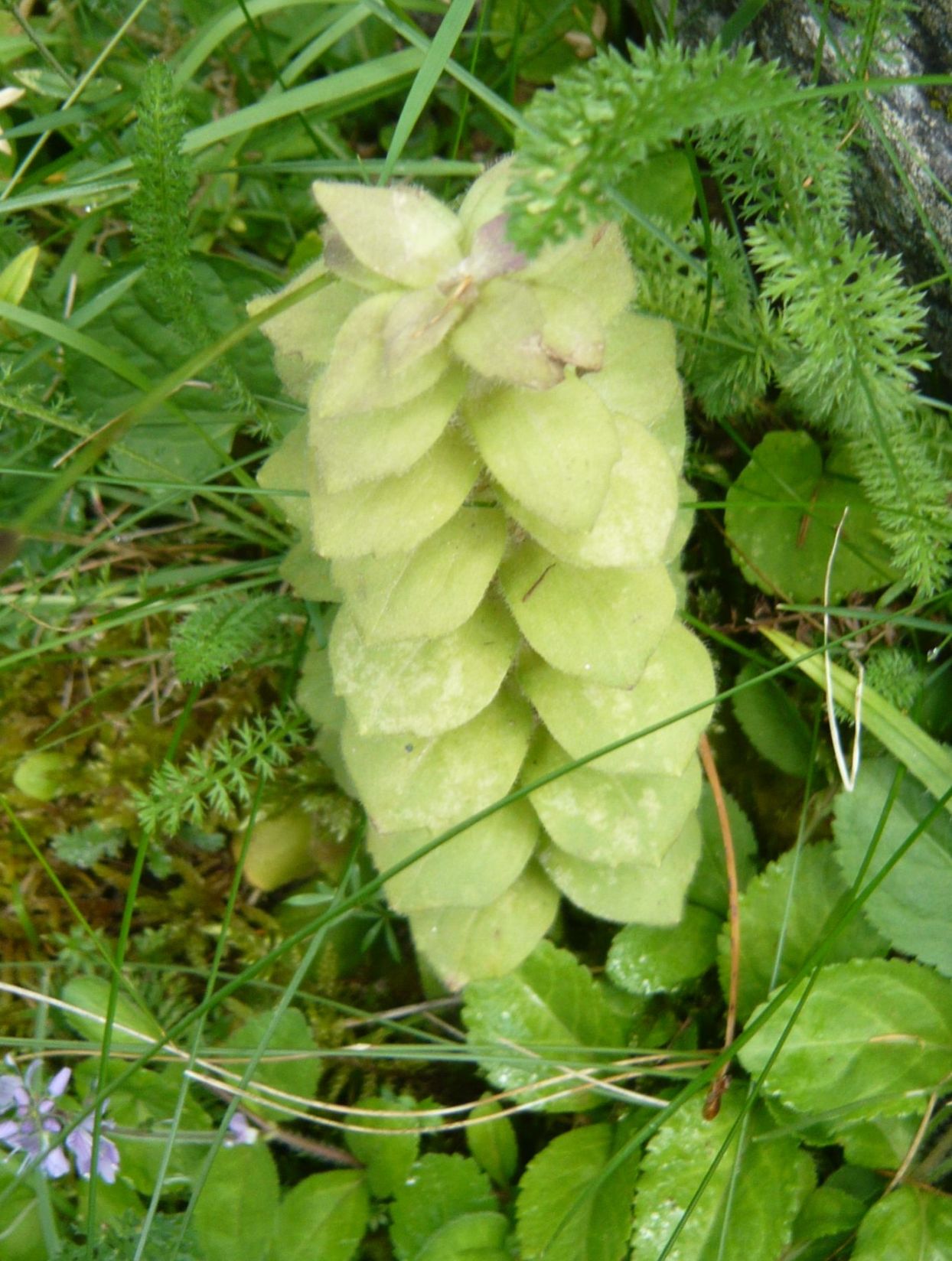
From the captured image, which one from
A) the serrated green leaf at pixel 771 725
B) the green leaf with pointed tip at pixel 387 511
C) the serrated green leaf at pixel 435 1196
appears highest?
the green leaf with pointed tip at pixel 387 511

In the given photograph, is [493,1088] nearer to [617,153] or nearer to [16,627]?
[16,627]

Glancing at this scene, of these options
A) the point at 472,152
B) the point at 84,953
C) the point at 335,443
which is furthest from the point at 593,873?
the point at 472,152

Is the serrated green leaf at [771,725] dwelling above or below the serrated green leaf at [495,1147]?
above

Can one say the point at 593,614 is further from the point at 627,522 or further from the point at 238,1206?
the point at 238,1206

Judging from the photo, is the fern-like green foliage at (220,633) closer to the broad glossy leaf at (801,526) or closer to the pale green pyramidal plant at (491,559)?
the pale green pyramidal plant at (491,559)

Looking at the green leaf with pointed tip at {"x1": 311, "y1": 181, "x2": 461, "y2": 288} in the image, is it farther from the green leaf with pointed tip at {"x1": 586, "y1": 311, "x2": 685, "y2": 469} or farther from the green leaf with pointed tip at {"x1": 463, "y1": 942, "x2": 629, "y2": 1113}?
the green leaf with pointed tip at {"x1": 463, "y1": 942, "x2": 629, "y2": 1113}

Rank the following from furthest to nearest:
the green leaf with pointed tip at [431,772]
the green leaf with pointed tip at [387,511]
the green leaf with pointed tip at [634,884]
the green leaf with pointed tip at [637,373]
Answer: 1. the green leaf with pointed tip at [634,884]
2. the green leaf with pointed tip at [431,772]
3. the green leaf with pointed tip at [637,373]
4. the green leaf with pointed tip at [387,511]

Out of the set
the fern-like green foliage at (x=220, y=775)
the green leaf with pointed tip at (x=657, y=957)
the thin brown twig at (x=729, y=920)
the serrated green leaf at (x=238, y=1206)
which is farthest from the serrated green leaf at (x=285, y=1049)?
the thin brown twig at (x=729, y=920)
